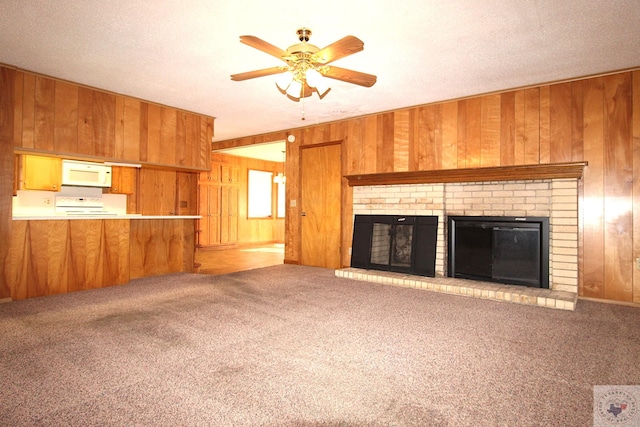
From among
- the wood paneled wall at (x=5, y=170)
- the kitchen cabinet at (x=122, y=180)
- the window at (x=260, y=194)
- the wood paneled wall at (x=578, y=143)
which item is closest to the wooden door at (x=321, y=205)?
the wood paneled wall at (x=578, y=143)

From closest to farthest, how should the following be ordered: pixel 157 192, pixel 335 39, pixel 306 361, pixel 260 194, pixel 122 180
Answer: pixel 306 361 < pixel 335 39 < pixel 122 180 < pixel 157 192 < pixel 260 194

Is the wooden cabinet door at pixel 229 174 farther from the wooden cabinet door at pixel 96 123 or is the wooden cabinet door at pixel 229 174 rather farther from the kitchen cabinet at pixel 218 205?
the wooden cabinet door at pixel 96 123

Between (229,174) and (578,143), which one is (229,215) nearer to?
(229,174)

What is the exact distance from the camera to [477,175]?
448 cm

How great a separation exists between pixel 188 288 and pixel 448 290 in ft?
10.6

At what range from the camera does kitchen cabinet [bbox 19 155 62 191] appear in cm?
430

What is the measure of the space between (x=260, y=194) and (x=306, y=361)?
833 centimetres

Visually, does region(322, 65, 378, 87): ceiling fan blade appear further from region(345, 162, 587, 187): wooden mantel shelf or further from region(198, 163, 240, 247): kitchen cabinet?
region(198, 163, 240, 247): kitchen cabinet

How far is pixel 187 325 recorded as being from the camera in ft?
9.62

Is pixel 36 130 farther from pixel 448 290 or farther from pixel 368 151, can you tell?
pixel 448 290

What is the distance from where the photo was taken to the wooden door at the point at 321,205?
603cm

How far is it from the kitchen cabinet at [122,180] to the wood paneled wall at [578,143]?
3949mm

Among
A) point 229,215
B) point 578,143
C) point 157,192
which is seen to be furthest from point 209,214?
point 578,143

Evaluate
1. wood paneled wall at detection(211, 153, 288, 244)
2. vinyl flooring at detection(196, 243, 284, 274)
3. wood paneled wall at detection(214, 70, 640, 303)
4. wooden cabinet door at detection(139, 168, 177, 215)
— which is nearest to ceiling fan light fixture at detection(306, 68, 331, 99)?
wood paneled wall at detection(214, 70, 640, 303)
